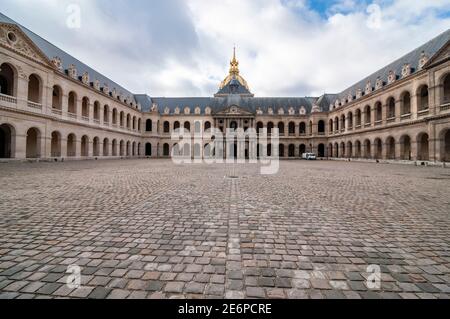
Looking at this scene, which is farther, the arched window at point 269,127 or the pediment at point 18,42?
the arched window at point 269,127


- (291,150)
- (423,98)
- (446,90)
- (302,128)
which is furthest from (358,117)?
(291,150)

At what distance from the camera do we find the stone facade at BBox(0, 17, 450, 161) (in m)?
20.8

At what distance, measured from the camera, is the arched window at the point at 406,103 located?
89.4ft

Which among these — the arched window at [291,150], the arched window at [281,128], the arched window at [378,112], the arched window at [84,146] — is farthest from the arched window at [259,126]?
the arched window at [84,146]

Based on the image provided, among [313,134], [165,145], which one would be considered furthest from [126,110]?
[313,134]

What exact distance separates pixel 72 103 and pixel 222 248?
1350 inches

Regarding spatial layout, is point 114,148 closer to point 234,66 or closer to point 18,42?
point 18,42

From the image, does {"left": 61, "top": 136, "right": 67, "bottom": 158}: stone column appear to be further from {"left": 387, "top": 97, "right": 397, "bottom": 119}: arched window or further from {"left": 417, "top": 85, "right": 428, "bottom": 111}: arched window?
{"left": 387, "top": 97, "right": 397, "bottom": 119}: arched window

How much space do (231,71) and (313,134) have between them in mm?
40433

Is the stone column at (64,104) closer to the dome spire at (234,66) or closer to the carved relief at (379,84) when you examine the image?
the carved relief at (379,84)

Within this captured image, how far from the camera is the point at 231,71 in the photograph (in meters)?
73.6

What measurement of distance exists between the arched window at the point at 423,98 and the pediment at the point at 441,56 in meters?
2.99

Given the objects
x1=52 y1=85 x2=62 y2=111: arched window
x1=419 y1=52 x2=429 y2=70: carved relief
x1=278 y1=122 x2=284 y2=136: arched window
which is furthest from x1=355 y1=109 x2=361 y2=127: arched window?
x1=52 y1=85 x2=62 y2=111: arched window

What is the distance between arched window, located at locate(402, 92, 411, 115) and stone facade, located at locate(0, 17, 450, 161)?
0.14 m
